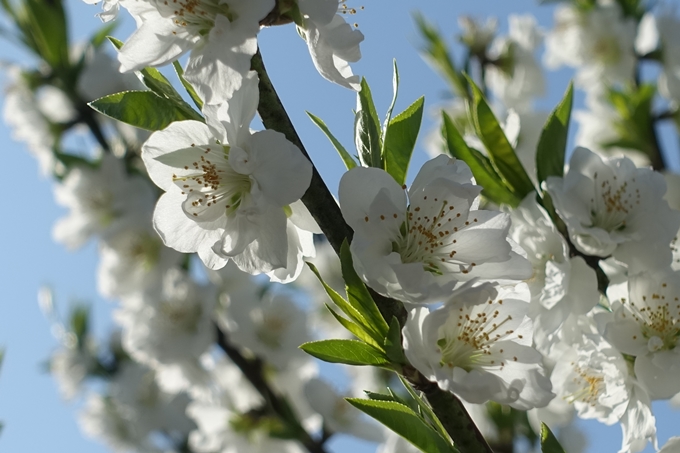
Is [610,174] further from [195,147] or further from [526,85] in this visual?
[526,85]

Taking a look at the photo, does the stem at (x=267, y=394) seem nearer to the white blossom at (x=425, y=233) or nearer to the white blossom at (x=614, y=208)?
the white blossom at (x=614, y=208)

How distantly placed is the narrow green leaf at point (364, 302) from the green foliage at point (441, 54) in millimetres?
1993

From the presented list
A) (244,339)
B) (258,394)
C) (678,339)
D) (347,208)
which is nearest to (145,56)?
(347,208)

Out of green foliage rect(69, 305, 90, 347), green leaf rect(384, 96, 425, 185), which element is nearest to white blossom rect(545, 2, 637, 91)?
green leaf rect(384, 96, 425, 185)

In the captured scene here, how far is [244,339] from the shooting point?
8.20ft

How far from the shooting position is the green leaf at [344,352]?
795 millimetres

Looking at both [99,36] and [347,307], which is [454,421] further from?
[99,36]

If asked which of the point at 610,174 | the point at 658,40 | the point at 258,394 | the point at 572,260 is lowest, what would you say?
the point at 258,394

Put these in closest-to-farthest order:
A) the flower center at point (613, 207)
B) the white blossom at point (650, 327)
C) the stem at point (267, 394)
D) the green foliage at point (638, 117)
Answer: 1. the white blossom at point (650, 327)
2. the flower center at point (613, 207)
3. the stem at point (267, 394)
4. the green foliage at point (638, 117)

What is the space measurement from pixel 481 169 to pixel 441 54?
154 centimetres

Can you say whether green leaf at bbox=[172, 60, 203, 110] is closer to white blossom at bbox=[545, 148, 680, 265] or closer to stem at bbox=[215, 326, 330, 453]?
white blossom at bbox=[545, 148, 680, 265]

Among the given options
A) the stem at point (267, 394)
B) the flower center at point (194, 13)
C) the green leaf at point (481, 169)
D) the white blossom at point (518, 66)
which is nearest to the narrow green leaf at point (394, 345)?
the flower center at point (194, 13)

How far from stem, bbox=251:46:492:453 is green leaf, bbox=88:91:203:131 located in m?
0.12

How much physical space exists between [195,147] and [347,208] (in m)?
0.22
